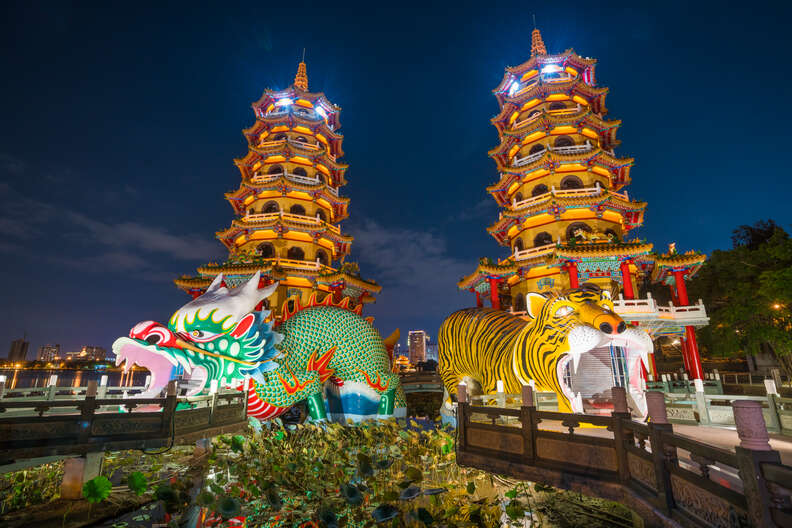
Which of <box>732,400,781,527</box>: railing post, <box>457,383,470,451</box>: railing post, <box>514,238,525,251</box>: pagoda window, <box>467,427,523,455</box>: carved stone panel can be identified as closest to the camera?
<box>732,400,781,527</box>: railing post

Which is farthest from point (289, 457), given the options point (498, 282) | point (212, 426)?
point (498, 282)

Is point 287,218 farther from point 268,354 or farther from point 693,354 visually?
point 693,354

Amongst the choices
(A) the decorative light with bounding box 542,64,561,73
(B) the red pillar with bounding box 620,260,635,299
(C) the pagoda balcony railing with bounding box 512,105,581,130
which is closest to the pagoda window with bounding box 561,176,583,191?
(C) the pagoda balcony railing with bounding box 512,105,581,130

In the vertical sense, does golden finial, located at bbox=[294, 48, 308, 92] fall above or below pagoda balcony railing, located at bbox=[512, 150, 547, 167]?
above

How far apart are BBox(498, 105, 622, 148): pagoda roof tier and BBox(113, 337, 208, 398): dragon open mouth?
19681 mm

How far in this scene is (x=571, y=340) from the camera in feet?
20.7

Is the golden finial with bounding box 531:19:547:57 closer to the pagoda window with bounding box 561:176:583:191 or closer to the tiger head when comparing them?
the pagoda window with bounding box 561:176:583:191

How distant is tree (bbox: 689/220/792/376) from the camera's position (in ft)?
45.8

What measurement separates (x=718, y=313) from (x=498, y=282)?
9138 mm

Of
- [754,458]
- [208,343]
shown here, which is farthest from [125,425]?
[754,458]

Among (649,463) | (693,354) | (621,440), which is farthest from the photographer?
Answer: (693,354)

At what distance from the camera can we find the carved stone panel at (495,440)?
184 inches

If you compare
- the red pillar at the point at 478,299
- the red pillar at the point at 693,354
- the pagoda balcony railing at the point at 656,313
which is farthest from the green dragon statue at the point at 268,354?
the red pillar at the point at 693,354

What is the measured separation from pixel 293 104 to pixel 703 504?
2646cm
